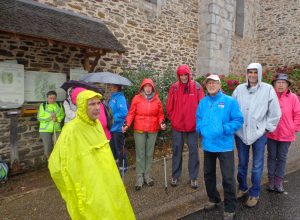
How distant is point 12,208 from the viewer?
160 inches

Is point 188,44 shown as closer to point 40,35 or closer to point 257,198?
point 40,35

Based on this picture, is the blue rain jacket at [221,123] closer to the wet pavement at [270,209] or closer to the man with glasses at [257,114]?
the man with glasses at [257,114]

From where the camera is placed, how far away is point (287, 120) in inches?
173

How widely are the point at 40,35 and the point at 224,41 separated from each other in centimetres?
877

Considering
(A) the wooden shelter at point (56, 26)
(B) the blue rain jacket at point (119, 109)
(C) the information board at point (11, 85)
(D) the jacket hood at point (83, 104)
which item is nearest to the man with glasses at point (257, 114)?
(B) the blue rain jacket at point (119, 109)

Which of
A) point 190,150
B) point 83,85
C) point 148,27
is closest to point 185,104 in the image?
point 190,150

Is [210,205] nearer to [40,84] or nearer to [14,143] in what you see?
[14,143]

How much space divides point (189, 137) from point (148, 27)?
5.54 m

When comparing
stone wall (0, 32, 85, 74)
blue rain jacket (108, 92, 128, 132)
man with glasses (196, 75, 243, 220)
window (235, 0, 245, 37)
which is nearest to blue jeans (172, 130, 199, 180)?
man with glasses (196, 75, 243, 220)

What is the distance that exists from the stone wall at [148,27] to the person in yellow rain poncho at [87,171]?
4967 mm

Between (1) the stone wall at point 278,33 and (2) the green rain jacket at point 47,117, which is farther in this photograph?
(1) the stone wall at point 278,33

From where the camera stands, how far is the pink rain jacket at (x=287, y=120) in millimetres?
4359

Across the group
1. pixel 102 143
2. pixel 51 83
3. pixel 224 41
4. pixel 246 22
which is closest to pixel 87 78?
pixel 51 83

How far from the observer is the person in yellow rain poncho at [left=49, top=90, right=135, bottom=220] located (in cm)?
221
